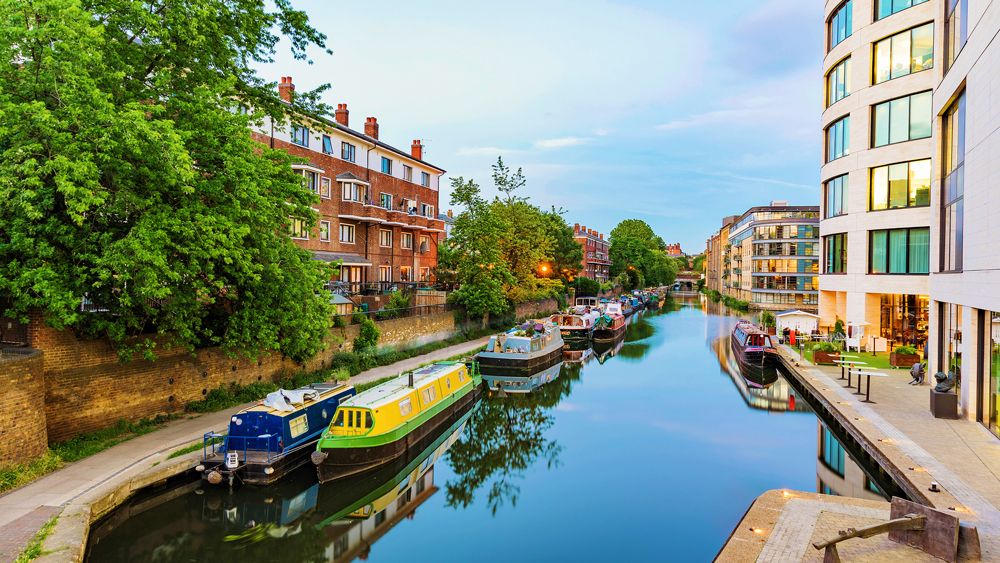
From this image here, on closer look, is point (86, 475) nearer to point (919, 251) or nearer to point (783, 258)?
point (919, 251)

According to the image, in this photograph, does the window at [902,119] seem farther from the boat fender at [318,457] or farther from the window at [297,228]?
the boat fender at [318,457]

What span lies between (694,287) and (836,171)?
157392 mm

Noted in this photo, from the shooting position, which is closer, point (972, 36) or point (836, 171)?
point (972, 36)

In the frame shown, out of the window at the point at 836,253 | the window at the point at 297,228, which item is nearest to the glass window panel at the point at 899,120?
the window at the point at 836,253

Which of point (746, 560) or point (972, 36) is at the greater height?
point (972, 36)

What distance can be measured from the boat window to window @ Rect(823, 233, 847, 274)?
2875cm

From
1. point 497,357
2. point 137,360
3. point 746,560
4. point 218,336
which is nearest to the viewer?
point 746,560

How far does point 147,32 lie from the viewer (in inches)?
582

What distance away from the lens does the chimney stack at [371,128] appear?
3891 cm

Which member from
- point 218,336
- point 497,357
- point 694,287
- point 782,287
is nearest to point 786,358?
point 497,357

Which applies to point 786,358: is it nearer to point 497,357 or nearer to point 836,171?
point 836,171

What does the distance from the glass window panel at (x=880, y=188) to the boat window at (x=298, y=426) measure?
28.3 metres

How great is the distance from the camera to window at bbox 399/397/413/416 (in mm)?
16559

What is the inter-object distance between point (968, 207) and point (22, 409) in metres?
22.5
